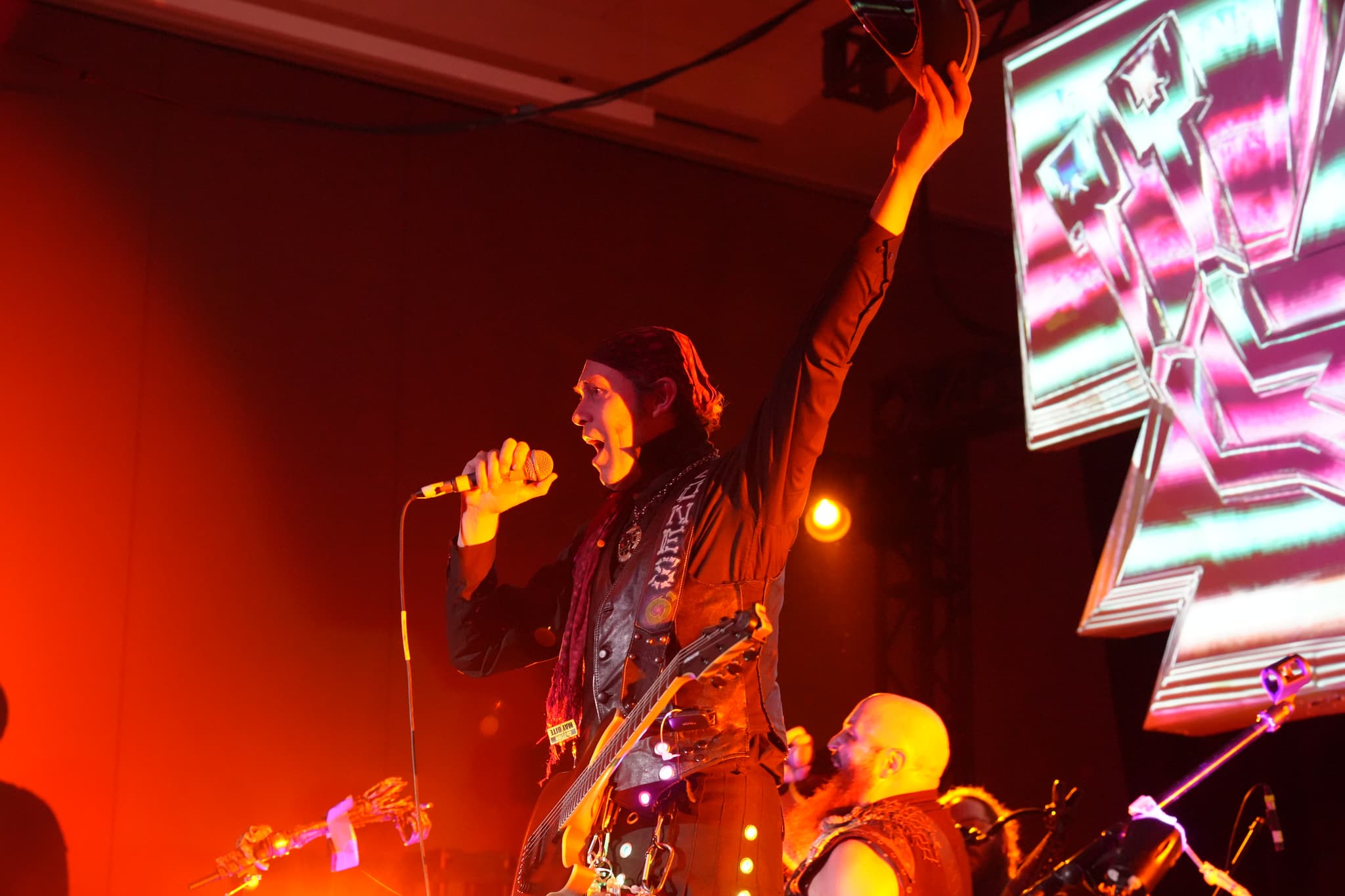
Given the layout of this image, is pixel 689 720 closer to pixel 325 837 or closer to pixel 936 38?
pixel 936 38

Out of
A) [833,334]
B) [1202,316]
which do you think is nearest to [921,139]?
[833,334]

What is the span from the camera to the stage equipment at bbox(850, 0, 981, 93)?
1.85 m

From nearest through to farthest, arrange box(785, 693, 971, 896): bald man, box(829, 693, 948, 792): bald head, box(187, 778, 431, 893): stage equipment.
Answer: box(785, 693, 971, 896): bald man → box(829, 693, 948, 792): bald head → box(187, 778, 431, 893): stage equipment

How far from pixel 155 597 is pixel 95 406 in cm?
78

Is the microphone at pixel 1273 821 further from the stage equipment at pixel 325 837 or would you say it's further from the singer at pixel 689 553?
the stage equipment at pixel 325 837

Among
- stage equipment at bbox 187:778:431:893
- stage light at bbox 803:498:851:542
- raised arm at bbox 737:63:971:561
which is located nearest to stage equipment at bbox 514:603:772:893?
raised arm at bbox 737:63:971:561

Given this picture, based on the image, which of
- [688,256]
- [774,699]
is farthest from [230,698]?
[774,699]

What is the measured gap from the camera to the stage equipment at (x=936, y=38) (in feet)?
6.07

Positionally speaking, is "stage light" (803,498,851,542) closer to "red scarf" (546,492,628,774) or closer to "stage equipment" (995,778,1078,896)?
"stage equipment" (995,778,1078,896)

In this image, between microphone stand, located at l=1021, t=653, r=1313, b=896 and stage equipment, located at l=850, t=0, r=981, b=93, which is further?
microphone stand, located at l=1021, t=653, r=1313, b=896

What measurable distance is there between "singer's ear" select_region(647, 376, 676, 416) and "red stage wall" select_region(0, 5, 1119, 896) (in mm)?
2972

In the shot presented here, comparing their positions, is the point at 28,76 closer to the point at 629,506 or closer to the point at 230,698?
the point at 230,698

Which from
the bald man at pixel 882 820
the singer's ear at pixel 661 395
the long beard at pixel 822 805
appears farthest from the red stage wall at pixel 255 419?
the singer's ear at pixel 661 395

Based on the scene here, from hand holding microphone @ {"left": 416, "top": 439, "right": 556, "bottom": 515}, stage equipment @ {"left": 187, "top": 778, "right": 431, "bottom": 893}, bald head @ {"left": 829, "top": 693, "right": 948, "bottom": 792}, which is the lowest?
stage equipment @ {"left": 187, "top": 778, "right": 431, "bottom": 893}
